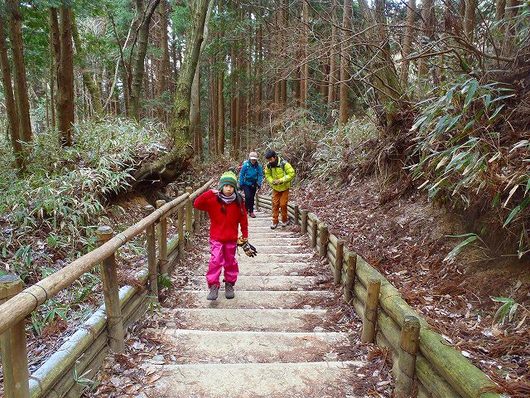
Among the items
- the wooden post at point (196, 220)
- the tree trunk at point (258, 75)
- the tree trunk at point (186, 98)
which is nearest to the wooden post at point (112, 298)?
the wooden post at point (196, 220)

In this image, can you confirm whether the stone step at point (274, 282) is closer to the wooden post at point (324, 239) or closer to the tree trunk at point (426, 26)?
the wooden post at point (324, 239)

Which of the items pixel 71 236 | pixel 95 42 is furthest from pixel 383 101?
pixel 95 42

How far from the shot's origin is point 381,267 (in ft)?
16.1

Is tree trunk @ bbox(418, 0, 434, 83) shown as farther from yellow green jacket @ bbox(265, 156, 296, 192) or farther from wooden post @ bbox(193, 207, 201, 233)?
wooden post @ bbox(193, 207, 201, 233)

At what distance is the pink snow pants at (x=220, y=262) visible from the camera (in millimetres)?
4980

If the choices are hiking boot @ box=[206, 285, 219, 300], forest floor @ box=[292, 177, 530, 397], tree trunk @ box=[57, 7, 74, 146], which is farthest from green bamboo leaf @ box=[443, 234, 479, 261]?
tree trunk @ box=[57, 7, 74, 146]

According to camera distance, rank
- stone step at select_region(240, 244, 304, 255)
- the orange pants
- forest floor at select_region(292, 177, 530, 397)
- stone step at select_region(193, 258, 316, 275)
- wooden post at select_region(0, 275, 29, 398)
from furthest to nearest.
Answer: the orange pants → stone step at select_region(240, 244, 304, 255) → stone step at select_region(193, 258, 316, 275) → forest floor at select_region(292, 177, 530, 397) → wooden post at select_region(0, 275, 29, 398)

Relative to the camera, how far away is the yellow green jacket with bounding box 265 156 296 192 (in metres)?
8.69

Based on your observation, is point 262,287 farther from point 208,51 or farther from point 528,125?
point 208,51

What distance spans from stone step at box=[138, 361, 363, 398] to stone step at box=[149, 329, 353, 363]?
0.24 m

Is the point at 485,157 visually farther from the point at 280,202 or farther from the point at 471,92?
the point at 280,202

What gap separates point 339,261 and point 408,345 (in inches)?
95.7

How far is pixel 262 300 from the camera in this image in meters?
5.18

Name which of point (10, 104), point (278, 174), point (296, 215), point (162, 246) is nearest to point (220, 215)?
point (162, 246)
